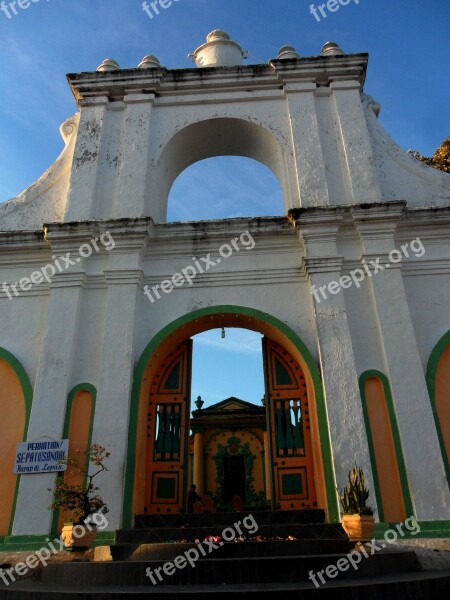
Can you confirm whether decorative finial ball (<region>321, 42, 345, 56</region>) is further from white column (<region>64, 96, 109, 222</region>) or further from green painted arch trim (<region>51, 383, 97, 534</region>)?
green painted arch trim (<region>51, 383, 97, 534</region>)

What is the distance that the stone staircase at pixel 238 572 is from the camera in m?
3.85

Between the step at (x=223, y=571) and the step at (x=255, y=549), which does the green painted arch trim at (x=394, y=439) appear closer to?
the step at (x=255, y=549)

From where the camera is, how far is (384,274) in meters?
7.55

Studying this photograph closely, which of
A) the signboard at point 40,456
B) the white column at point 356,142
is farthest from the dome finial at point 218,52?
the signboard at point 40,456

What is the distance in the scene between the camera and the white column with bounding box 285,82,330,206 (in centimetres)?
834

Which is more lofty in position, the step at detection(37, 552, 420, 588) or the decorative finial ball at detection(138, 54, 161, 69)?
the decorative finial ball at detection(138, 54, 161, 69)

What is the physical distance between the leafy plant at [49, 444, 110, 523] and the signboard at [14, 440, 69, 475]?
0.50 feet

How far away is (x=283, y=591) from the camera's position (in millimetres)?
3752

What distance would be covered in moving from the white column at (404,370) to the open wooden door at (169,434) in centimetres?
307

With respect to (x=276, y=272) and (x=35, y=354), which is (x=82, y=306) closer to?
(x=35, y=354)

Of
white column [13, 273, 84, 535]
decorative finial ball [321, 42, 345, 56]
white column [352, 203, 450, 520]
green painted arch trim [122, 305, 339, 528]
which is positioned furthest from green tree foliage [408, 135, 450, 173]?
white column [13, 273, 84, 535]

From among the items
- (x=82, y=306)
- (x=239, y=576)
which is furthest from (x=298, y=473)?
(x=82, y=306)

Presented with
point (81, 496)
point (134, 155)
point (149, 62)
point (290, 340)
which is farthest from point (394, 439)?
point (149, 62)

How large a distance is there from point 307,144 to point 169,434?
5.47m
